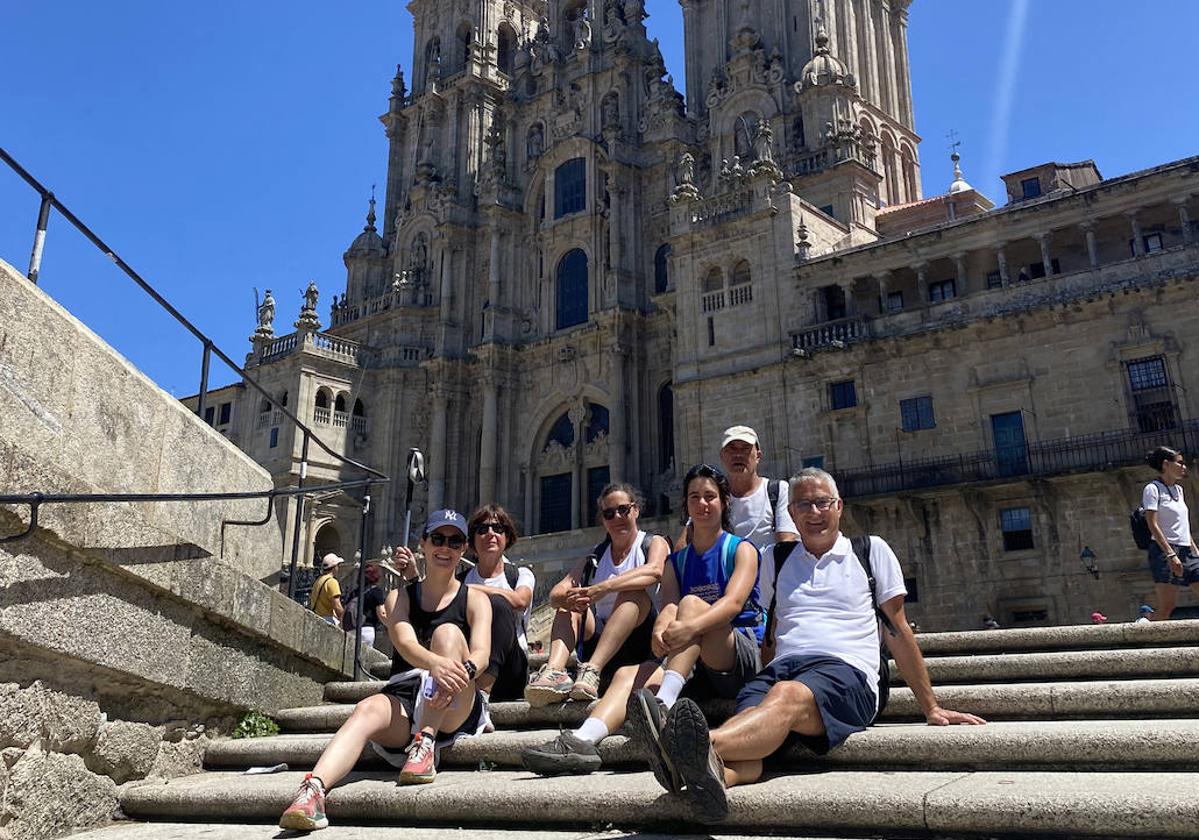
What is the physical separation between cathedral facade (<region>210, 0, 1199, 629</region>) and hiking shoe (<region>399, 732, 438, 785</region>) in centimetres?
1963

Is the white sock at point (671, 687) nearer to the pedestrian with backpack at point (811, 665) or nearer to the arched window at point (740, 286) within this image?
the pedestrian with backpack at point (811, 665)

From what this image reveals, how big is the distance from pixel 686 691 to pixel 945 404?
2091cm

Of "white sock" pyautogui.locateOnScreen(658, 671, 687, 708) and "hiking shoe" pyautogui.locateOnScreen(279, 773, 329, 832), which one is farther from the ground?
"white sock" pyautogui.locateOnScreen(658, 671, 687, 708)

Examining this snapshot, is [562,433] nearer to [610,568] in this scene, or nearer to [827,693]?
[610,568]

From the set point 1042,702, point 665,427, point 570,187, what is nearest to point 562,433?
point 665,427

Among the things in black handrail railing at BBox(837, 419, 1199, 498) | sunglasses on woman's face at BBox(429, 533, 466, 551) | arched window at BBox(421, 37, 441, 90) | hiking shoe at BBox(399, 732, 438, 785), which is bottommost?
hiking shoe at BBox(399, 732, 438, 785)

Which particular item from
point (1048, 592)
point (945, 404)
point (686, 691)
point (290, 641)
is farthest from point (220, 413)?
point (686, 691)

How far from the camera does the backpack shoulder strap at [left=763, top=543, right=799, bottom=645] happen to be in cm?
586

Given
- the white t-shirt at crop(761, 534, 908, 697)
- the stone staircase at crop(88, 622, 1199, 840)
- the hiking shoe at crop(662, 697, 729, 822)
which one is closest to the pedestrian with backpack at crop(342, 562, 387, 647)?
the stone staircase at crop(88, 622, 1199, 840)

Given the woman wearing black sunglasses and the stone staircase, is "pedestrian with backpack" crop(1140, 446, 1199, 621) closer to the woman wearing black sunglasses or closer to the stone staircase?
the stone staircase

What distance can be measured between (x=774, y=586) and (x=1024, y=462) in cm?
1994

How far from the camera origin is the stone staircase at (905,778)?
388 centimetres

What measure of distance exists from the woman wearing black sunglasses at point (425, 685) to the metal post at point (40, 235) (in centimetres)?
303

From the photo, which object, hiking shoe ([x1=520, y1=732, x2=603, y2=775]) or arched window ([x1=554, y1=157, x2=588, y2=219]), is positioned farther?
arched window ([x1=554, y1=157, x2=588, y2=219])
